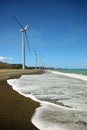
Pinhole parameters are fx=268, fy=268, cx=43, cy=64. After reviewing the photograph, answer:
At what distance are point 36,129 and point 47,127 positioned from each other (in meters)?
0.49

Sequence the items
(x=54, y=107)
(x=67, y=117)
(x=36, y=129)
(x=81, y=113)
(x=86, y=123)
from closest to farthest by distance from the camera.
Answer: (x=36, y=129) < (x=86, y=123) < (x=67, y=117) < (x=81, y=113) < (x=54, y=107)

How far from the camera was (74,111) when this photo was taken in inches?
464

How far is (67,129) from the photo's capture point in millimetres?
8477

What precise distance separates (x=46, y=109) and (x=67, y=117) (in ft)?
7.07

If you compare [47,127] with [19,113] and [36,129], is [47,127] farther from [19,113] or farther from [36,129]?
[19,113]

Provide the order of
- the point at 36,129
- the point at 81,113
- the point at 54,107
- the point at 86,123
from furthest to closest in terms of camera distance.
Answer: the point at 54,107
the point at 81,113
the point at 86,123
the point at 36,129

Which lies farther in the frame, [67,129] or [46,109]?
[46,109]

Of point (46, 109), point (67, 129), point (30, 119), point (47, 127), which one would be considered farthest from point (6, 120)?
point (46, 109)

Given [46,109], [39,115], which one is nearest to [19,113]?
[39,115]

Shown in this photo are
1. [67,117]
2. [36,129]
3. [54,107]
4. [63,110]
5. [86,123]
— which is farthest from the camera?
[54,107]

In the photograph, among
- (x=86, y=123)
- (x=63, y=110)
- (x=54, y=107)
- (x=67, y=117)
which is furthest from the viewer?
(x=54, y=107)

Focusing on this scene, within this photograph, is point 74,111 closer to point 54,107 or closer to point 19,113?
point 54,107

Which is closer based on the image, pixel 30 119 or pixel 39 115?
pixel 30 119

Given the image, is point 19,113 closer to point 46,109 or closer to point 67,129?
point 46,109
